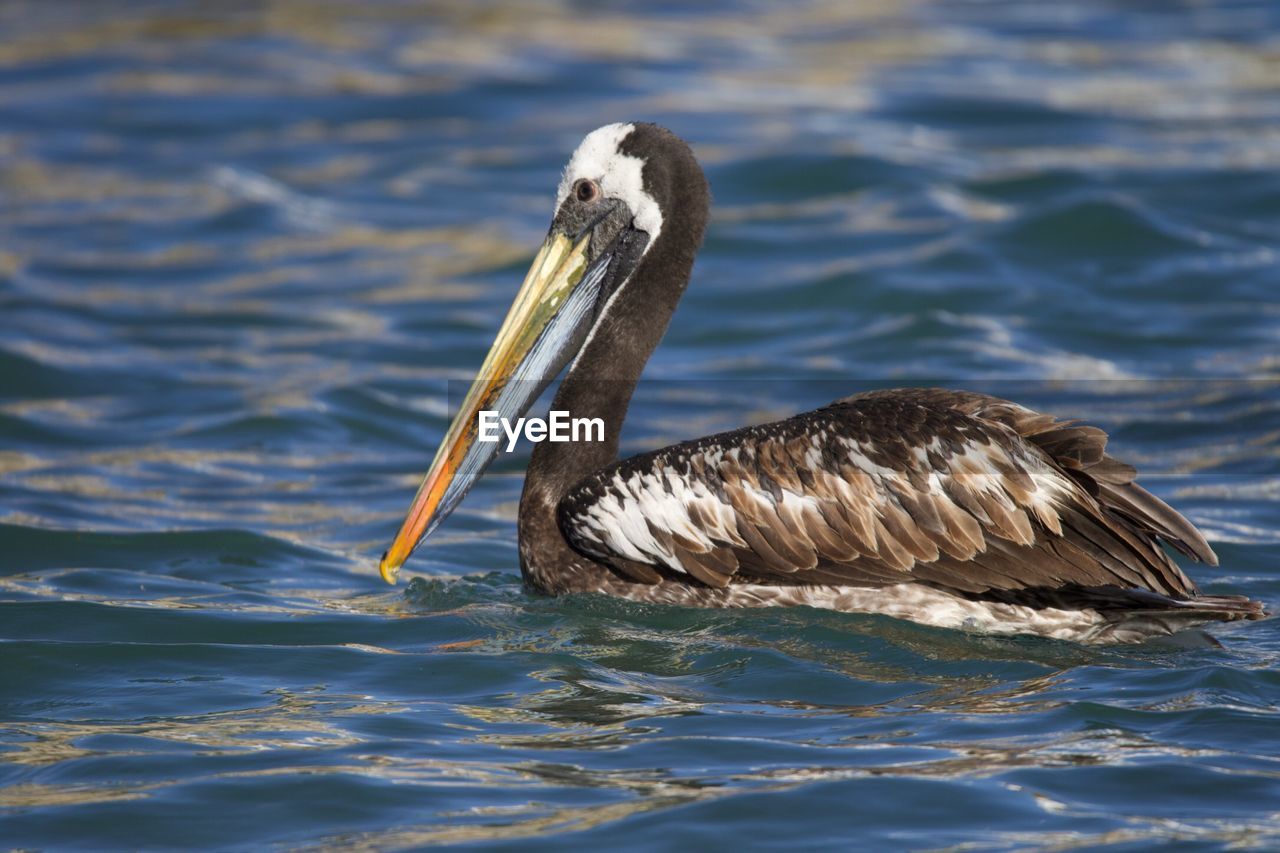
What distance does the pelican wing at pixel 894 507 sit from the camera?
6234 mm

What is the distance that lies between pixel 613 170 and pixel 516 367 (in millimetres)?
912

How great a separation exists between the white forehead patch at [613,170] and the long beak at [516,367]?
0.74ft

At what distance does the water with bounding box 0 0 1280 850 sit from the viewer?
520cm

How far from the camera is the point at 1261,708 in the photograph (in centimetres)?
566

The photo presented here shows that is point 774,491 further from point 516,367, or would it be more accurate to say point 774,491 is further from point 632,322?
point 516,367

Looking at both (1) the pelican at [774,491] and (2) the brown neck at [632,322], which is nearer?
(1) the pelican at [774,491]

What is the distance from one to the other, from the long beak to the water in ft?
1.41

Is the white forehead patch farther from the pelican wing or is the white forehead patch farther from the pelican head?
the pelican wing

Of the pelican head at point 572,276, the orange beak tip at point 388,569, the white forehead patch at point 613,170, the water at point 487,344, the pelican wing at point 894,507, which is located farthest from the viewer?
A: the white forehead patch at point 613,170

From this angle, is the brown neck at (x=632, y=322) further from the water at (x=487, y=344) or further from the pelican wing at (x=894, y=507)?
the water at (x=487, y=344)

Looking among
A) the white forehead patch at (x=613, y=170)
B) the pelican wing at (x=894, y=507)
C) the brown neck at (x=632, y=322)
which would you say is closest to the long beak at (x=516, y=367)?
the brown neck at (x=632, y=322)

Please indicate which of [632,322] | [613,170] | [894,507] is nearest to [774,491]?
[894,507]

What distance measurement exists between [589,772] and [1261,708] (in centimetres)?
216

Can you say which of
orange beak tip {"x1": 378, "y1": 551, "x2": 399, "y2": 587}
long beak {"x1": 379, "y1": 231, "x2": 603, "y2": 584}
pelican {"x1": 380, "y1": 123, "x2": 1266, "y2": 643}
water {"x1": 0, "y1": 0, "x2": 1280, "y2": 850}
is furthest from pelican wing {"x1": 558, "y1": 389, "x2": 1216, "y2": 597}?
orange beak tip {"x1": 378, "y1": 551, "x2": 399, "y2": 587}
